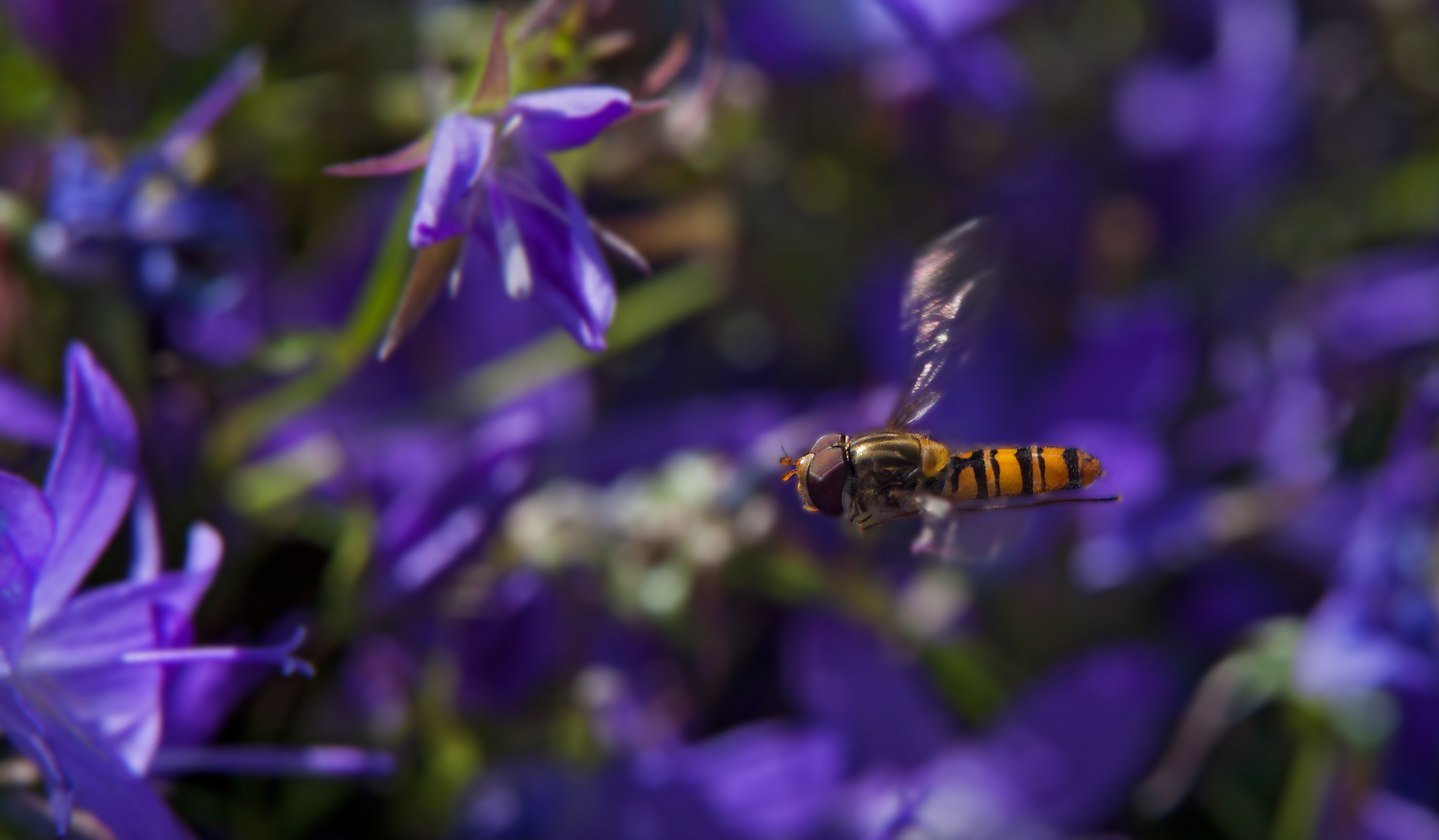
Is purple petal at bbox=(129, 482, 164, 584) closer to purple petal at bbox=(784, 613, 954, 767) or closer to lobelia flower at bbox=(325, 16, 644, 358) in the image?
lobelia flower at bbox=(325, 16, 644, 358)

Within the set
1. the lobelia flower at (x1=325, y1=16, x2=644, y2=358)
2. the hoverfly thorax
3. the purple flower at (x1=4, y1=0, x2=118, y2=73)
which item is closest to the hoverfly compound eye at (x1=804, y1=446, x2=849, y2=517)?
the hoverfly thorax

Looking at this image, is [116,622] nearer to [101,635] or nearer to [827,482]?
[101,635]

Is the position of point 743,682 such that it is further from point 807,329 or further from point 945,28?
point 945,28

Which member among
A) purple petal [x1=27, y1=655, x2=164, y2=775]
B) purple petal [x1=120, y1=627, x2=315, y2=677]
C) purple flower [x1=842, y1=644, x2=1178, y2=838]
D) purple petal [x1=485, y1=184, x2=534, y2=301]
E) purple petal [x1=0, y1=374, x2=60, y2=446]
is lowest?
purple flower [x1=842, y1=644, x2=1178, y2=838]

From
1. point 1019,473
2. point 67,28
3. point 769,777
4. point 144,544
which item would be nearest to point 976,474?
point 1019,473

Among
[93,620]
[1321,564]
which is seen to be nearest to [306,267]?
[93,620]

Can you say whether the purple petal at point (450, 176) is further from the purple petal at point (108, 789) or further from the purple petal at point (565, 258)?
the purple petal at point (108, 789)

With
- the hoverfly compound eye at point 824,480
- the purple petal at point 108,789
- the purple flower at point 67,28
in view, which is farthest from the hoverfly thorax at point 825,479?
the purple flower at point 67,28
